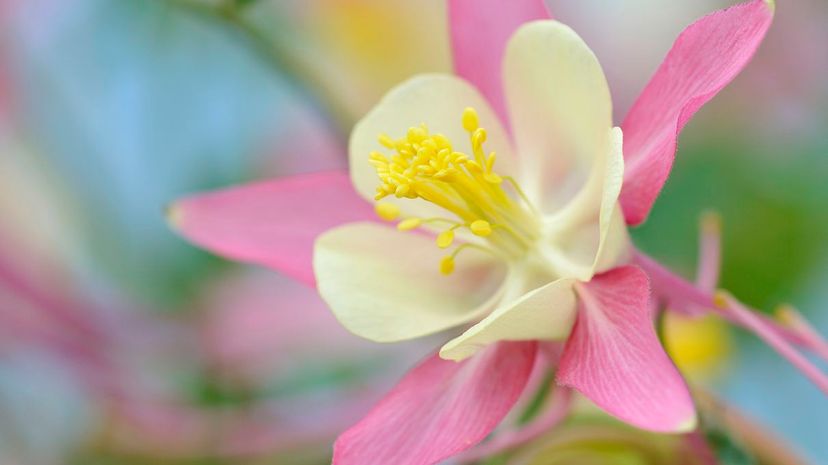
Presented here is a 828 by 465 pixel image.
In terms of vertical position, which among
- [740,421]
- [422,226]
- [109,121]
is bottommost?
[740,421]

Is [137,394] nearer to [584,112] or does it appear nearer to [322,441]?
[322,441]

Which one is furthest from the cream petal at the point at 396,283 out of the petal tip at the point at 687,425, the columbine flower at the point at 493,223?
the petal tip at the point at 687,425

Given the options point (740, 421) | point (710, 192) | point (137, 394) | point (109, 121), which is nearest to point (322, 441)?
point (137, 394)

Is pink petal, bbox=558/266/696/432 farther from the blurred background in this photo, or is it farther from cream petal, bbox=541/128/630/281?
the blurred background

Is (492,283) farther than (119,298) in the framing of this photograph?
No

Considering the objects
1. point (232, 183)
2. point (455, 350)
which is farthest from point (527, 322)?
point (232, 183)

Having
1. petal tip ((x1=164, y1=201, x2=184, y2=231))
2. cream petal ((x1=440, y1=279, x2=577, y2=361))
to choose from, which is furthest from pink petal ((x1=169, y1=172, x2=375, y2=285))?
cream petal ((x1=440, y1=279, x2=577, y2=361))

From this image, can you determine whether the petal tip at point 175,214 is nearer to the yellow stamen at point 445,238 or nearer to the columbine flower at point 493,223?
the columbine flower at point 493,223

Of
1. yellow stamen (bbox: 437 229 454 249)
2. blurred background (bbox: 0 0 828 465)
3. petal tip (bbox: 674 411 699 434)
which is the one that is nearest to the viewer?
petal tip (bbox: 674 411 699 434)
